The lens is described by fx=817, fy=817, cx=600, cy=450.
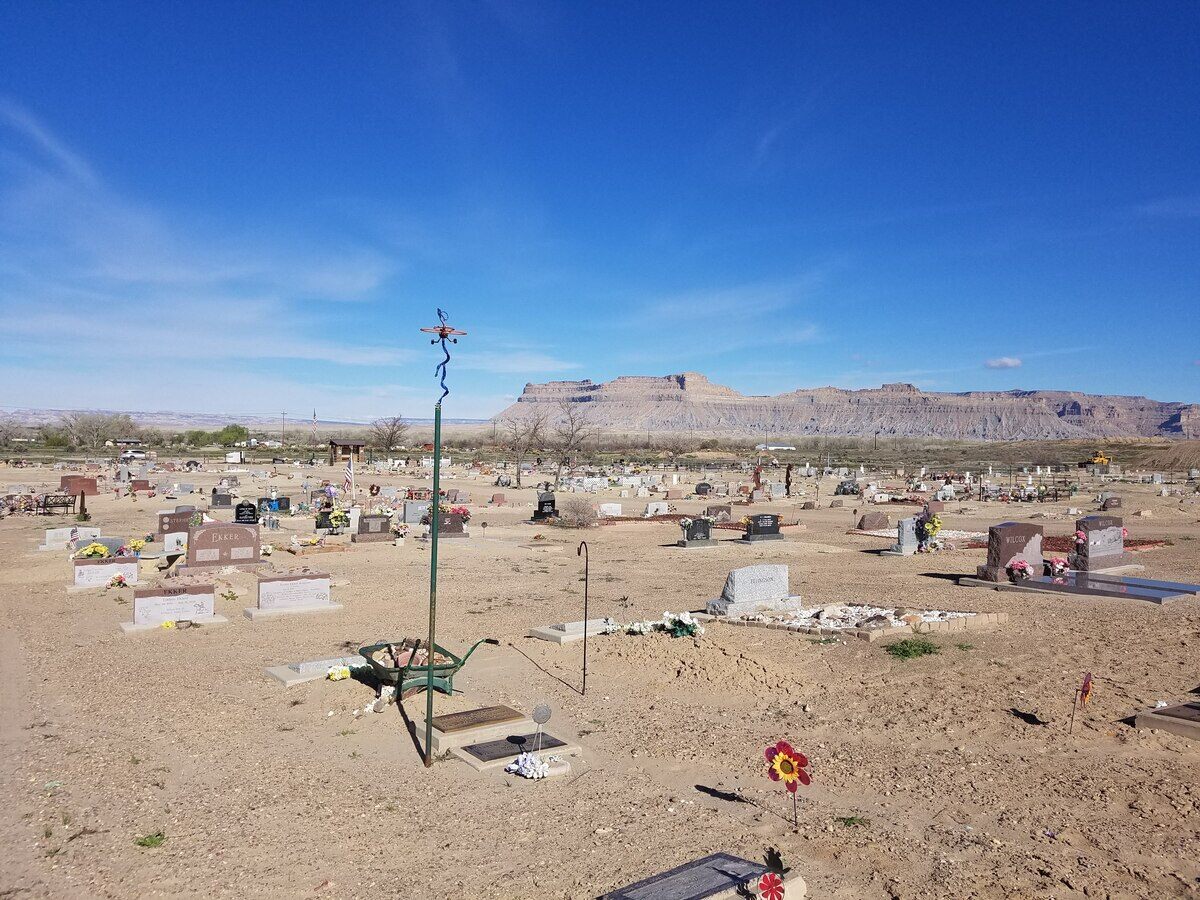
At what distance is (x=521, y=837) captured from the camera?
21.7 ft

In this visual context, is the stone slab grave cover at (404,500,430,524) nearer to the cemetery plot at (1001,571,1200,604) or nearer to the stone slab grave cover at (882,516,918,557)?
the stone slab grave cover at (882,516,918,557)

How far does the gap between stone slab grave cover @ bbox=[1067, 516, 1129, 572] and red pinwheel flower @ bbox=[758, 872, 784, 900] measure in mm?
16773

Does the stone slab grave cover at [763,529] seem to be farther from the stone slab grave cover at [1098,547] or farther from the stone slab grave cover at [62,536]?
the stone slab grave cover at [62,536]

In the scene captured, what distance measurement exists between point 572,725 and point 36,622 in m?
11.2

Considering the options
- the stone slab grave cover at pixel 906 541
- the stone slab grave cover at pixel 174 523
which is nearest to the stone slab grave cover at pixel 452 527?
the stone slab grave cover at pixel 174 523

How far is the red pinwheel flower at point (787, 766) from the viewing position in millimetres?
6512

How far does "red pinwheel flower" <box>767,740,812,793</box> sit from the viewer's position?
256 inches

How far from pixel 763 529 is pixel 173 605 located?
61.1ft

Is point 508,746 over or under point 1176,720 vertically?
under

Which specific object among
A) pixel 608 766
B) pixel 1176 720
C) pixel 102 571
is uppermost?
pixel 1176 720

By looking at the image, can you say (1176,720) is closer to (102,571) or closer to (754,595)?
(754,595)

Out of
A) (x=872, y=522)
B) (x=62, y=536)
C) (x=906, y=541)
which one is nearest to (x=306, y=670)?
(x=62, y=536)

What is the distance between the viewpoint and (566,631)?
1347 centimetres

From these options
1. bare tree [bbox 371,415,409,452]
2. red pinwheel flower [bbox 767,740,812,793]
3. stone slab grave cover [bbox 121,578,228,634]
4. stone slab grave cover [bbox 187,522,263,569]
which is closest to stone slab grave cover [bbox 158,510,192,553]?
stone slab grave cover [bbox 187,522,263,569]
